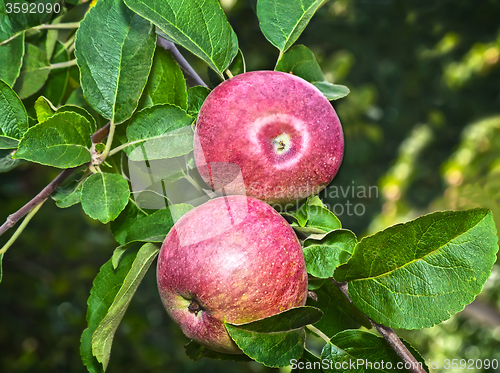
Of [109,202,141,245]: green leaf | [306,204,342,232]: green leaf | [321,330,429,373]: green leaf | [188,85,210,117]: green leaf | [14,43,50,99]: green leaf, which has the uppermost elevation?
[188,85,210,117]: green leaf

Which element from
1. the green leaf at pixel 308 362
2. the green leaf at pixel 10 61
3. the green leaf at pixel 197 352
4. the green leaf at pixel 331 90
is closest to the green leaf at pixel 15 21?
the green leaf at pixel 10 61

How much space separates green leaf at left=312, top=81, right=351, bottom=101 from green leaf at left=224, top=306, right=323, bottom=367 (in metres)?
0.38

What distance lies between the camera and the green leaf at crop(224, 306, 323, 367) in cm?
59

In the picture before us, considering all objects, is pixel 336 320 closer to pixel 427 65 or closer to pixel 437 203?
pixel 427 65

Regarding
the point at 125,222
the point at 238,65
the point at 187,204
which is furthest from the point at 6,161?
the point at 238,65

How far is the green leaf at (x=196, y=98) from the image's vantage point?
739 millimetres

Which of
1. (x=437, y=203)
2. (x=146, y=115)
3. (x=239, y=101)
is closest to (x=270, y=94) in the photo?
(x=239, y=101)

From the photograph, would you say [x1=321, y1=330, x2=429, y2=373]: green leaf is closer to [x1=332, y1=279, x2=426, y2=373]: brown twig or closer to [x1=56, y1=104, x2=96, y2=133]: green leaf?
[x1=332, y1=279, x2=426, y2=373]: brown twig

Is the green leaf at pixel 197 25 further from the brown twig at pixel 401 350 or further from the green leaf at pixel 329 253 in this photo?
the brown twig at pixel 401 350

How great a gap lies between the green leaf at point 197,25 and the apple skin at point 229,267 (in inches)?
9.3

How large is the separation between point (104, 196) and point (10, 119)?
191mm

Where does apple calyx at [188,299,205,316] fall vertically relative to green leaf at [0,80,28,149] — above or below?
below

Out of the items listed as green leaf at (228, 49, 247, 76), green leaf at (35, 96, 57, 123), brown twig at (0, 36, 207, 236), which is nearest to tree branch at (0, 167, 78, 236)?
brown twig at (0, 36, 207, 236)

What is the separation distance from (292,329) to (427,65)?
105 inches
